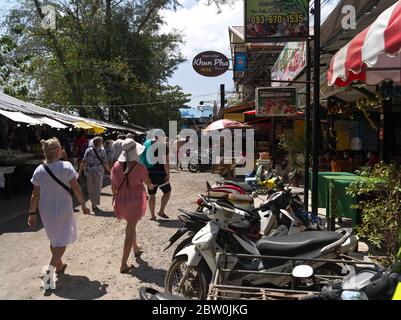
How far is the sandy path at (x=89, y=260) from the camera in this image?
5.26 m

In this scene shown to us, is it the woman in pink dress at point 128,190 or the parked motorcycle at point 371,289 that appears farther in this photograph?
the woman in pink dress at point 128,190

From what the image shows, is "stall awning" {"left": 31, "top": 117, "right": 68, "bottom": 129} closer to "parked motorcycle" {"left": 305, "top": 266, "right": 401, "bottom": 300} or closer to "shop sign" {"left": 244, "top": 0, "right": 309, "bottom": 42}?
"shop sign" {"left": 244, "top": 0, "right": 309, "bottom": 42}

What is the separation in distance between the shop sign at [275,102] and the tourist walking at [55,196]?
5.09m

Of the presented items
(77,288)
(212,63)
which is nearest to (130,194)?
(77,288)

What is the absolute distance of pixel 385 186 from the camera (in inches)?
197

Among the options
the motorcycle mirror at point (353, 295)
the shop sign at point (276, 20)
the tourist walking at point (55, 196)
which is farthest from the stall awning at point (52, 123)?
the motorcycle mirror at point (353, 295)

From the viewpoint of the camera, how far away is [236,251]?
464cm

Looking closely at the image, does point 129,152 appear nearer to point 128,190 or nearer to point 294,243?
point 128,190

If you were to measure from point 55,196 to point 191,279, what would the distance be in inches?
79.9

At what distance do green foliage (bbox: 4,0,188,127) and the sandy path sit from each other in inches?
890

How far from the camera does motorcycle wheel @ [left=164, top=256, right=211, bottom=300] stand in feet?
Answer: 14.5

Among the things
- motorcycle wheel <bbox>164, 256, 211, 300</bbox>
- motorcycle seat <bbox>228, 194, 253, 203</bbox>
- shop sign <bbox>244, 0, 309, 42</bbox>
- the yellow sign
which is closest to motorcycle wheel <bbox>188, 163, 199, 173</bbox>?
the yellow sign

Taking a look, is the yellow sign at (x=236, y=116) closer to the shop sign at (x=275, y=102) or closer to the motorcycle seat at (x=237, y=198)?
the shop sign at (x=275, y=102)

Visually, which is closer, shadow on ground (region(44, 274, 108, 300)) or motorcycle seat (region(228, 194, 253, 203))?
shadow on ground (region(44, 274, 108, 300))
